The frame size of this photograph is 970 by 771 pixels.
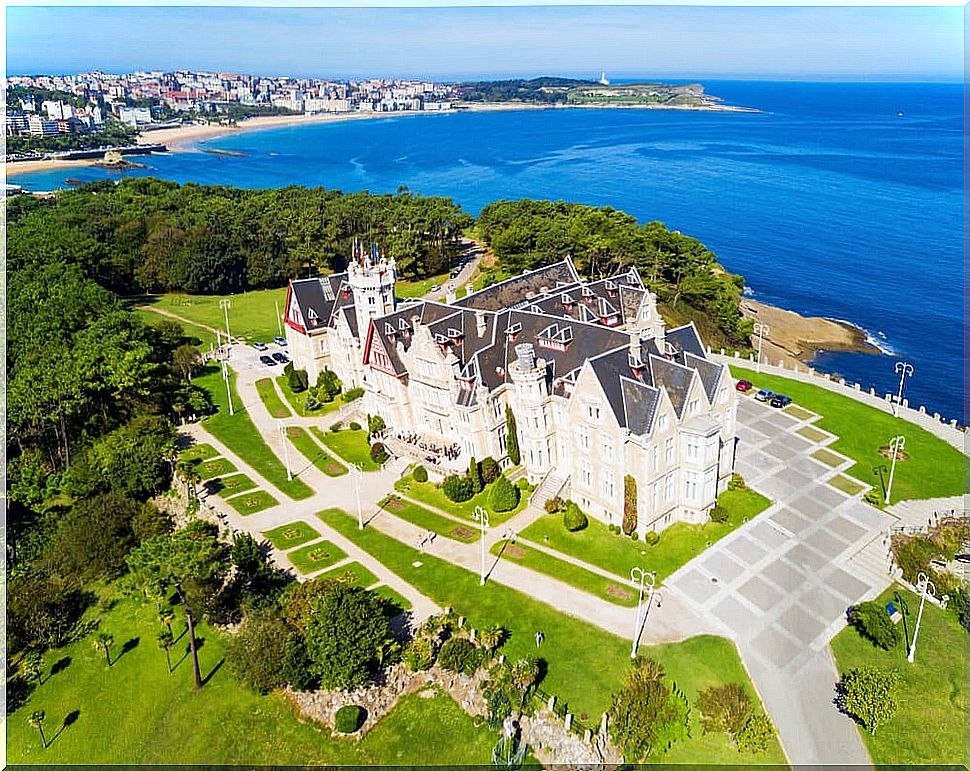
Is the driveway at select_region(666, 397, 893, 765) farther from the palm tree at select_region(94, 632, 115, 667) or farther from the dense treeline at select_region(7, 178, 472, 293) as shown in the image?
the dense treeline at select_region(7, 178, 472, 293)

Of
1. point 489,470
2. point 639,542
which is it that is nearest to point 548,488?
point 489,470

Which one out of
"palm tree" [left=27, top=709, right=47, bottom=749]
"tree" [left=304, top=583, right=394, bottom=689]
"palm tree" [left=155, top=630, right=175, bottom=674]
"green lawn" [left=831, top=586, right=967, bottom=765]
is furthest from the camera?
"palm tree" [left=155, top=630, right=175, bottom=674]

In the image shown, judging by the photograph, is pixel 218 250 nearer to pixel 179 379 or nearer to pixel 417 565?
pixel 179 379

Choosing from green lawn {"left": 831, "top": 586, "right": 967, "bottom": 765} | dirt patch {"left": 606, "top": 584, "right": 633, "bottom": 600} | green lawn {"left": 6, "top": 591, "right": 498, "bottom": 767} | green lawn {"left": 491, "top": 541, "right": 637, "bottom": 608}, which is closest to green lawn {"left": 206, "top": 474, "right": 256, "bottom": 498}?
green lawn {"left": 6, "top": 591, "right": 498, "bottom": 767}

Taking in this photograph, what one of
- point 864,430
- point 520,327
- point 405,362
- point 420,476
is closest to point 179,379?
point 405,362

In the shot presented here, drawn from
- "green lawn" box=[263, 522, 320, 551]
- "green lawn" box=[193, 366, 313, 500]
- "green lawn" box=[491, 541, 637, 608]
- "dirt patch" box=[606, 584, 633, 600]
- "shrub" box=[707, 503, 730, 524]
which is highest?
"shrub" box=[707, 503, 730, 524]

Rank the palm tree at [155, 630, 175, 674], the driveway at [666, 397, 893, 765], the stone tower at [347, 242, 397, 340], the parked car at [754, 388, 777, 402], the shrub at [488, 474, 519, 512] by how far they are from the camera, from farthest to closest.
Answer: the stone tower at [347, 242, 397, 340] < the parked car at [754, 388, 777, 402] < the shrub at [488, 474, 519, 512] < the palm tree at [155, 630, 175, 674] < the driveway at [666, 397, 893, 765]
